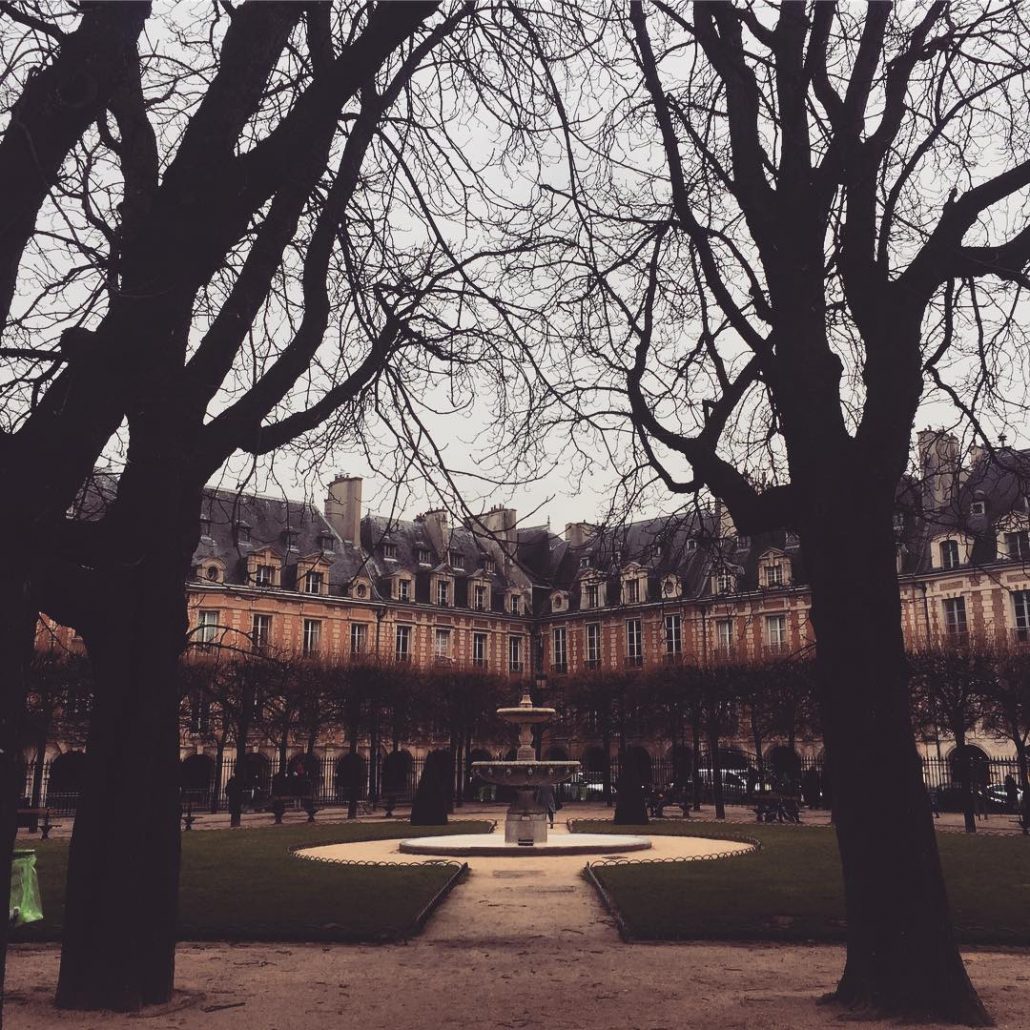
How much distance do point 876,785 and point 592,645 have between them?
148ft

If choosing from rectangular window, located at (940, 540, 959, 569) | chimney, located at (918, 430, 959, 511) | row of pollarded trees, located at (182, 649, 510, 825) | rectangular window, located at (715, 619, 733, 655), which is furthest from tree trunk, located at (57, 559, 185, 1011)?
rectangular window, located at (715, 619, 733, 655)

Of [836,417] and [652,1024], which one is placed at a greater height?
[836,417]

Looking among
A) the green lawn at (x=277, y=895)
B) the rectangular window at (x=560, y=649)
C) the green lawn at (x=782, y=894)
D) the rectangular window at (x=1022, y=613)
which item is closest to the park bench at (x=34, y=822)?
the green lawn at (x=277, y=895)

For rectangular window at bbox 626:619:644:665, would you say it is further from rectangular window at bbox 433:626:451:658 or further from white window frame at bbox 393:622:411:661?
white window frame at bbox 393:622:411:661

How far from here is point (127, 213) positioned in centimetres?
662

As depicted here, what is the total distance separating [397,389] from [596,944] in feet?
15.6

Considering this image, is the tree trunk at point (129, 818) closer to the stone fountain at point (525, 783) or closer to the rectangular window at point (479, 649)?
the stone fountain at point (525, 783)

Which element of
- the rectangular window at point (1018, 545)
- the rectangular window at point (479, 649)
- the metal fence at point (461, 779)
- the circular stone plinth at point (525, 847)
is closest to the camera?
the rectangular window at point (1018, 545)

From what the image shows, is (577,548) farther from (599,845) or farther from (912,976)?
(912,976)

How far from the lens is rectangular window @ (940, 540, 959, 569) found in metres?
40.4

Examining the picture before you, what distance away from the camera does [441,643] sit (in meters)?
50.3

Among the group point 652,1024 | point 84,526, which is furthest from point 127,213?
point 652,1024

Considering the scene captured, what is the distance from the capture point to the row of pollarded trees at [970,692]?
85.8 ft

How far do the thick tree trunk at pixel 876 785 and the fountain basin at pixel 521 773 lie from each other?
12.5 meters
